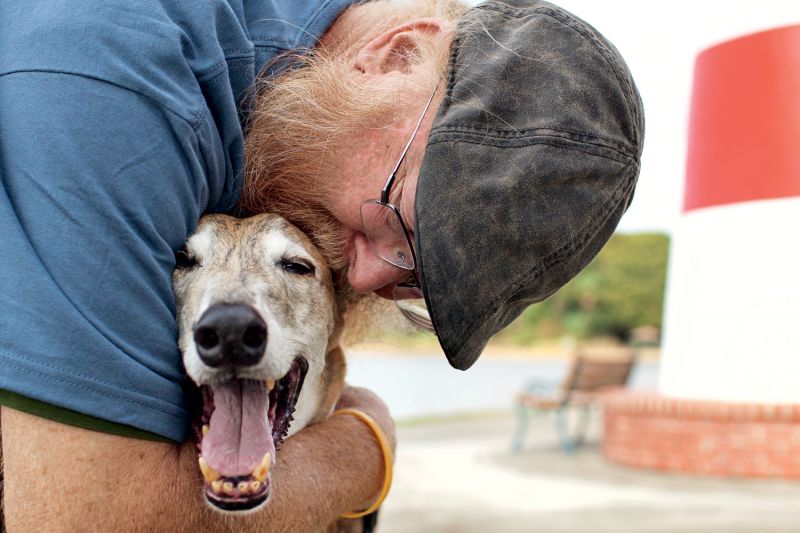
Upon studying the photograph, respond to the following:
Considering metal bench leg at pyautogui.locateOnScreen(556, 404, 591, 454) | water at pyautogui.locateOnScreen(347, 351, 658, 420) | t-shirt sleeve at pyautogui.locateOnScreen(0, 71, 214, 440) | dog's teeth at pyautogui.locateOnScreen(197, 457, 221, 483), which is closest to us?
t-shirt sleeve at pyautogui.locateOnScreen(0, 71, 214, 440)

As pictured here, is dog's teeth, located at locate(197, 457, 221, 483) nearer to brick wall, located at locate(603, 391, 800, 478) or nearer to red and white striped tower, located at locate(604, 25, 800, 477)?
red and white striped tower, located at locate(604, 25, 800, 477)

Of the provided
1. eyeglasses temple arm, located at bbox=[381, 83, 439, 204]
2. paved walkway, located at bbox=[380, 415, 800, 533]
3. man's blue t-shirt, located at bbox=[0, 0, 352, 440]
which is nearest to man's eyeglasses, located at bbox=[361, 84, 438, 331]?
eyeglasses temple arm, located at bbox=[381, 83, 439, 204]

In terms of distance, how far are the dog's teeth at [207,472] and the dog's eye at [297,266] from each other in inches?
25.8

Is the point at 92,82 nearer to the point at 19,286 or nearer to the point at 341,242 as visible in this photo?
the point at 19,286

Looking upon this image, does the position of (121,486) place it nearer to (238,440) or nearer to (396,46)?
(238,440)

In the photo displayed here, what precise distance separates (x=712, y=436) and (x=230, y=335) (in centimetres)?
622

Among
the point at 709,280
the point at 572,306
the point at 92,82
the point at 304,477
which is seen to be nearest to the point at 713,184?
the point at 709,280

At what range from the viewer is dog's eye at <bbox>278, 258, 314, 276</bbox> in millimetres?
2346

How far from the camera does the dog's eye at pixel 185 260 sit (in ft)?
6.99

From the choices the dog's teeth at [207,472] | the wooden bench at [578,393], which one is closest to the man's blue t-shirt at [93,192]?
the dog's teeth at [207,472]

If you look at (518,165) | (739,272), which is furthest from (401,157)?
(739,272)

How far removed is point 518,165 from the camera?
1859 mm

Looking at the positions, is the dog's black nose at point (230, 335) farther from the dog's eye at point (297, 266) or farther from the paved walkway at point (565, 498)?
the paved walkway at point (565, 498)

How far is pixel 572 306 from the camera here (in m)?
43.7
